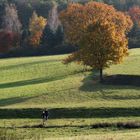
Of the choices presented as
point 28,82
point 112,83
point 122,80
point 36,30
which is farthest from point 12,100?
point 36,30

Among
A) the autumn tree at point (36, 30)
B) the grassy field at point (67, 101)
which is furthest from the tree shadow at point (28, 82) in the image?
the autumn tree at point (36, 30)

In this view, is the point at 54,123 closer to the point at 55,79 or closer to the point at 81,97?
the point at 81,97

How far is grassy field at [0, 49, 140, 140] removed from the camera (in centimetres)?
4784

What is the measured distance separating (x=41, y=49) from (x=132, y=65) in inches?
1850

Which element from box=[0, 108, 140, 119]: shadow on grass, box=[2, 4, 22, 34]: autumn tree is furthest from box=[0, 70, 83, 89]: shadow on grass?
box=[2, 4, 22, 34]: autumn tree

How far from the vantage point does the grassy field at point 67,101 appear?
1884 inches

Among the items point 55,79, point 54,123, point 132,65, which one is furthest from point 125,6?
point 54,123

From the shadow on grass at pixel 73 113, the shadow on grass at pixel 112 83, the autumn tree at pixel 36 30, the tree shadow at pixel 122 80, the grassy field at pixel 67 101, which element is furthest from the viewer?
the autumn tree at pixel 36 30

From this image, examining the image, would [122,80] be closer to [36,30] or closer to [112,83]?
[112,83]

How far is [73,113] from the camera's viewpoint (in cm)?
5841

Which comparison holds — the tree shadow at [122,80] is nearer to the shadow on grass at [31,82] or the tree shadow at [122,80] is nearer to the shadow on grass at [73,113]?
the shadow on grass at [31,82]

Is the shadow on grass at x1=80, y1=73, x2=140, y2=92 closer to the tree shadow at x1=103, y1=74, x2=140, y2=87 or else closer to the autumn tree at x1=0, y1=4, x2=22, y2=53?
the tree shadow at x1=103, y1=74, x2=140, y2=87

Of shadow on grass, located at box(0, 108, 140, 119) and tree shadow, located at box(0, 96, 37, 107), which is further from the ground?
tree shadow, located at box(0, 96, 37, 107)

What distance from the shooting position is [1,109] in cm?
6041
